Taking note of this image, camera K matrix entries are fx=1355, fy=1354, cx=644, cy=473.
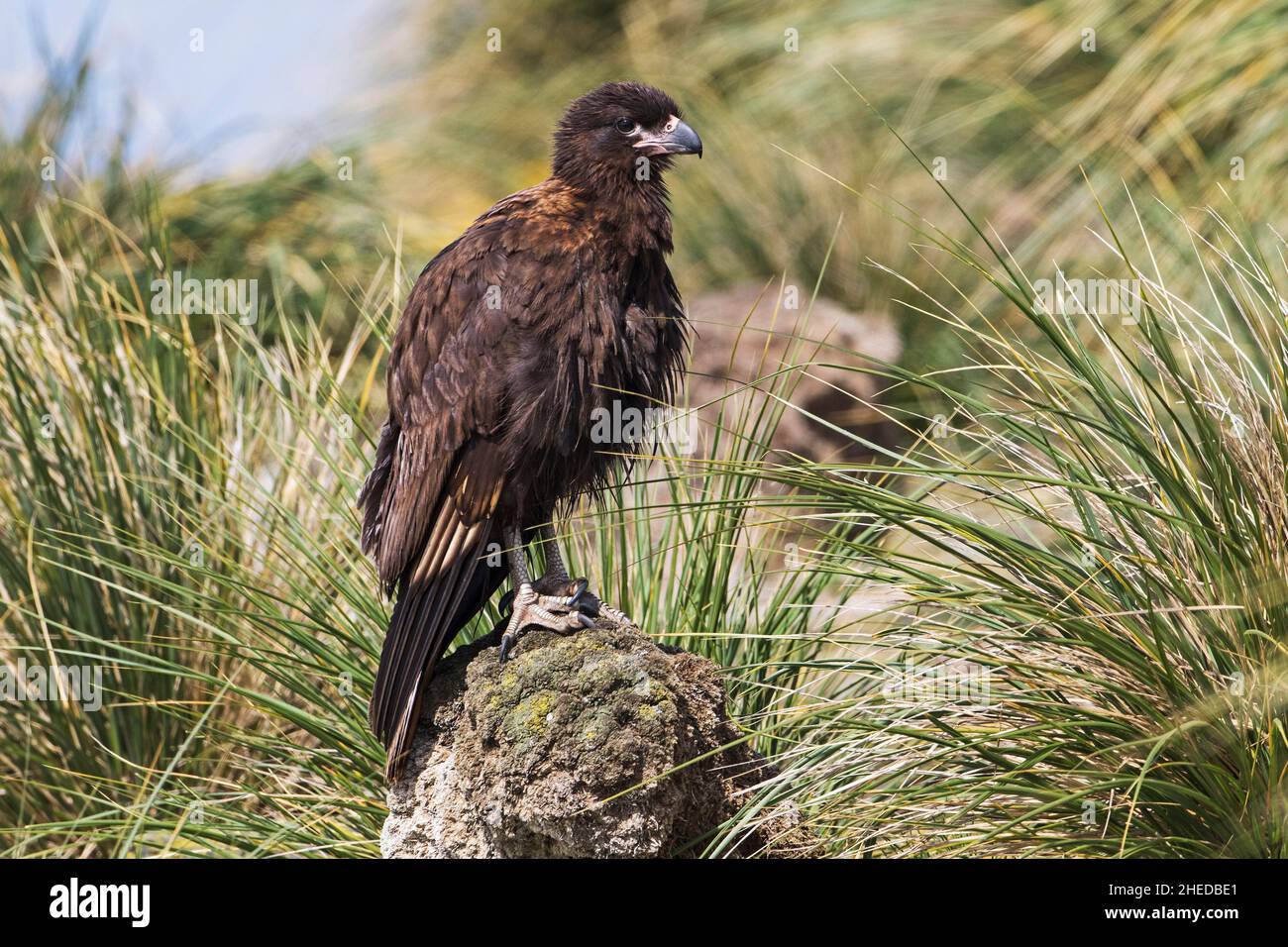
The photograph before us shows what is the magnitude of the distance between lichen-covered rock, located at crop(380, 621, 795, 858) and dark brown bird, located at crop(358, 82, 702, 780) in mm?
114

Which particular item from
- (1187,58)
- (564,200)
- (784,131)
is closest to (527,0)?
(784,131)

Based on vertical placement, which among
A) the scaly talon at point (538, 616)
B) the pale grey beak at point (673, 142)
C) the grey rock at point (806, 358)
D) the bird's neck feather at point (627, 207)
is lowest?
the scaly talon at point (538, 616)

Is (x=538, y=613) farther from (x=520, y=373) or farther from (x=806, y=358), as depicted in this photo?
(x=806, y=358)

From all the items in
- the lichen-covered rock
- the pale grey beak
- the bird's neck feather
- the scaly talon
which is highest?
the pale grey beak

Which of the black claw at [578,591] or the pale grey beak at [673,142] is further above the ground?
the pale grey beak at [673,142]

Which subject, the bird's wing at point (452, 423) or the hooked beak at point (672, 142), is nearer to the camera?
the bird's wing at point (452, 423)

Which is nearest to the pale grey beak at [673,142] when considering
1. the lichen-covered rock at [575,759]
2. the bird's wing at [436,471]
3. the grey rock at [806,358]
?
the bird's wing at [436,471]

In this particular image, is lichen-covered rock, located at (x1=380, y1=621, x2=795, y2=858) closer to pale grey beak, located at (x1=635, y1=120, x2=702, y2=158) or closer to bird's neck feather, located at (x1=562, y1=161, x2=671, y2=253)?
bird's neck feather, located at (x1=562, y1=161, x2=671, y2=253)

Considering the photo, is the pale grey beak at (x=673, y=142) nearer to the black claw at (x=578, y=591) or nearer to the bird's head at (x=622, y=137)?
the bird's head at (x=622, y=137)

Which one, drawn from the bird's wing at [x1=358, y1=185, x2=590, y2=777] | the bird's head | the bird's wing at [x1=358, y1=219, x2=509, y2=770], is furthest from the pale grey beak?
the bird's wing at [x1=358, y1=219, x2=509, y2=770]

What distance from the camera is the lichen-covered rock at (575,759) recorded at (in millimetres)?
2951

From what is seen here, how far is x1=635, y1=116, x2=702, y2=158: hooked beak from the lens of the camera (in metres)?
3.59

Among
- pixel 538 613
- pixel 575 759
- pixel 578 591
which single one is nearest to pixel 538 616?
pixel 538 613

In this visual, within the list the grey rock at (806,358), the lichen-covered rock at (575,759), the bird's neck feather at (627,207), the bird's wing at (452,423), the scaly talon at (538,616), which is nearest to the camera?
the lichen-covered rock at (575,759)
